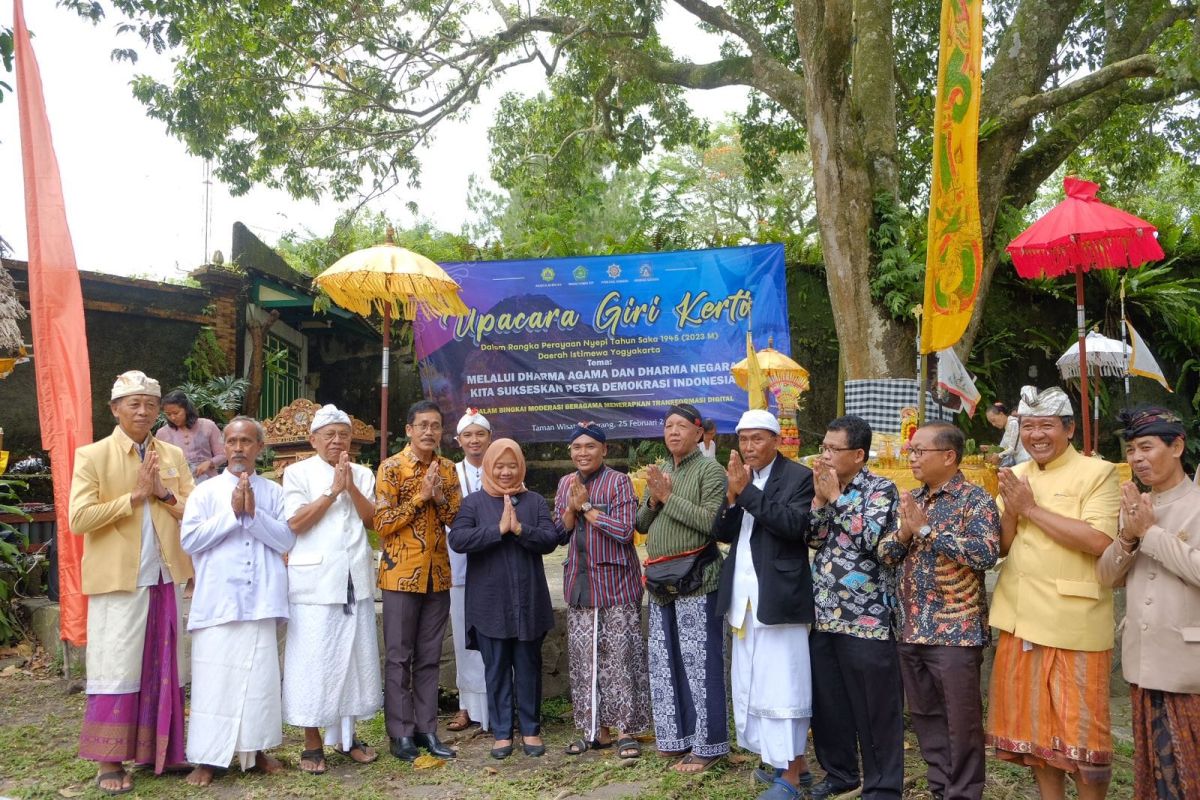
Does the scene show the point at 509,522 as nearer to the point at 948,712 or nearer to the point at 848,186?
the point at 948,712

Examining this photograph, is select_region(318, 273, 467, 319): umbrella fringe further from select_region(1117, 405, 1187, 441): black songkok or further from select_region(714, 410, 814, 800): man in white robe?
select_region(1117, 405, 1187, 441): black songkok

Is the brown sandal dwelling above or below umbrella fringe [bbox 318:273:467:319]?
below

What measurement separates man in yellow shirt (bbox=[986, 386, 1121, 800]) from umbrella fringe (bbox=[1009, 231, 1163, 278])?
2913mm

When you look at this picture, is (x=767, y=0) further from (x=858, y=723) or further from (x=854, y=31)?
(x=858, y=723)

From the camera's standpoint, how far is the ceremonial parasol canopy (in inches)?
335

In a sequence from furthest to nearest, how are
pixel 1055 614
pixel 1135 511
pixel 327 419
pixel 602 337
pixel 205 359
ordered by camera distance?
pixel 205 359 → pixel 602 337 → pixel 327 419 → pixel 1055 614 → pixel 1135 511

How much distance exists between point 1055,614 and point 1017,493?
0.45 m

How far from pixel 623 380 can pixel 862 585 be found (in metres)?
5.73

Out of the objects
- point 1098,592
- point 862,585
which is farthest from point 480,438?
point 1098,592

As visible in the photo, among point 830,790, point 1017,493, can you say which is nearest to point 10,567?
point 830,790

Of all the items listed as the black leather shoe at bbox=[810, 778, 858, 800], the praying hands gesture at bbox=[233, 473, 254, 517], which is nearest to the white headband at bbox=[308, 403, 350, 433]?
the praying hands gesture at bbox=[233, 473, 254, 517]

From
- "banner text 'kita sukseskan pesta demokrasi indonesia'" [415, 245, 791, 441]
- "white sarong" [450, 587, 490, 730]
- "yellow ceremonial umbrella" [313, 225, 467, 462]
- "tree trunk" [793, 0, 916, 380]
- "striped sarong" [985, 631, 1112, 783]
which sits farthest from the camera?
"banner text 'kita sukseskan pesta demokrasi indonesia'" [415, 245, 791, 441]

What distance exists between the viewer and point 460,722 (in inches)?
200

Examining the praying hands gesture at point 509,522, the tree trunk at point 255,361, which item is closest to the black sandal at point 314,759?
the praying hands gesture at point 509,522
